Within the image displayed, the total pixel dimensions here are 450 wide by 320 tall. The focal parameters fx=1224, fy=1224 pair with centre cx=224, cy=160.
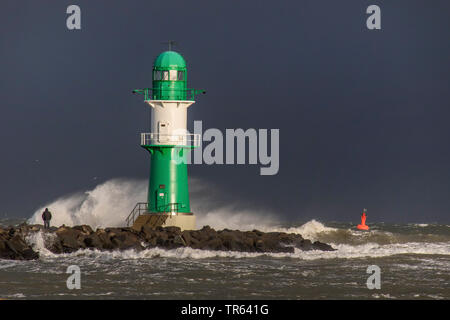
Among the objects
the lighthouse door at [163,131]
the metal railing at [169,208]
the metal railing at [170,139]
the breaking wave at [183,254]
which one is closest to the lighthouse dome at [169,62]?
the lighthouse door at [163,131]

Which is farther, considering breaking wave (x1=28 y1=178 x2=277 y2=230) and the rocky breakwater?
breaking wave (x1=28 y1=178 x2=277 y2=230)

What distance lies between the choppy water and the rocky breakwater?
37 centimetres

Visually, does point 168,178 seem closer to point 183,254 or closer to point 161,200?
point 161,200

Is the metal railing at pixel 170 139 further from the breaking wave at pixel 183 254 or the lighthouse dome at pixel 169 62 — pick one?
the breaking wave at pixel 183 254

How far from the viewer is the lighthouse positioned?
120 ft

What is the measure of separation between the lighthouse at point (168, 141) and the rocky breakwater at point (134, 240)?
1.10 metres

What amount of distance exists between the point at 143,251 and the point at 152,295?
8.29 m

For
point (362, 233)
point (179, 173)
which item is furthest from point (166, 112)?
point (362, 233)

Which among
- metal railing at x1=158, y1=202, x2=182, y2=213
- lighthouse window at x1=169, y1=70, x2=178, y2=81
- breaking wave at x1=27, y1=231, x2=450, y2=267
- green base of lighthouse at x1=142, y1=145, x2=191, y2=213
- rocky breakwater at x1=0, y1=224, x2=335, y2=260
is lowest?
breaking wave at x1=27, y1=231, x2=450, y2=267

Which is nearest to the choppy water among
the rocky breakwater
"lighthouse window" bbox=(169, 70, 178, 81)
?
the rocky breakwater

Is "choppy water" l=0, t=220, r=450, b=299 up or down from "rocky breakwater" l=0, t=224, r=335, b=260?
down

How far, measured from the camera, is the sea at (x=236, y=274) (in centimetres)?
2645

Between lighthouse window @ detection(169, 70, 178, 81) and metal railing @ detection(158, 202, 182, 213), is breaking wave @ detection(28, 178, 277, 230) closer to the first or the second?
metal railing @ detection(158, 202, 182, 213)
